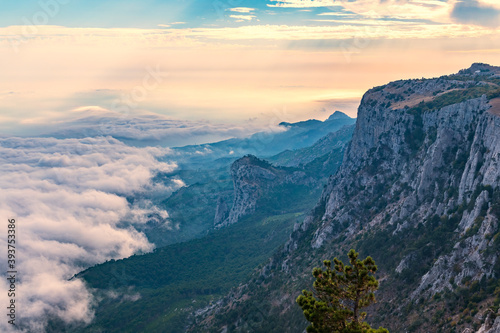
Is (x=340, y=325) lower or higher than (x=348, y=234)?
higher

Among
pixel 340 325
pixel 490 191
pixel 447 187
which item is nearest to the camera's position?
Result: pixel 340 325

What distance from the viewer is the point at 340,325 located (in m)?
62.4

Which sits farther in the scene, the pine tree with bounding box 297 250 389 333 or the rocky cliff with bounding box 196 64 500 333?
the rocky cliff with bounding box 196 64 500 333

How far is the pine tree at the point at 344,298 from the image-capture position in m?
60.9

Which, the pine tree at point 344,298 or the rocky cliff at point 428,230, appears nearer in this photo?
the pine tree at point 344,298

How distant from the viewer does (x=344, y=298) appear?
64688 millimetres

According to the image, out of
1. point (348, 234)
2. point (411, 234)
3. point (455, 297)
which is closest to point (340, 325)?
point (455, 297)

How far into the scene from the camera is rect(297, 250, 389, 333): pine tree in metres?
60.9

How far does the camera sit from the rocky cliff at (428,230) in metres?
100

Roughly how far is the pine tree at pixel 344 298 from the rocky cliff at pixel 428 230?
2961cm

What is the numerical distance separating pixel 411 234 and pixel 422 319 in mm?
43386

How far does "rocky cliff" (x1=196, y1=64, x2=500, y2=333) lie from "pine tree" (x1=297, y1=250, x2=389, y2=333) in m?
29.6

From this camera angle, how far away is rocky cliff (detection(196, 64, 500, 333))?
328 ft

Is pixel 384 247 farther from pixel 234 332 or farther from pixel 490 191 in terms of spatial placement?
pixel 234 332
